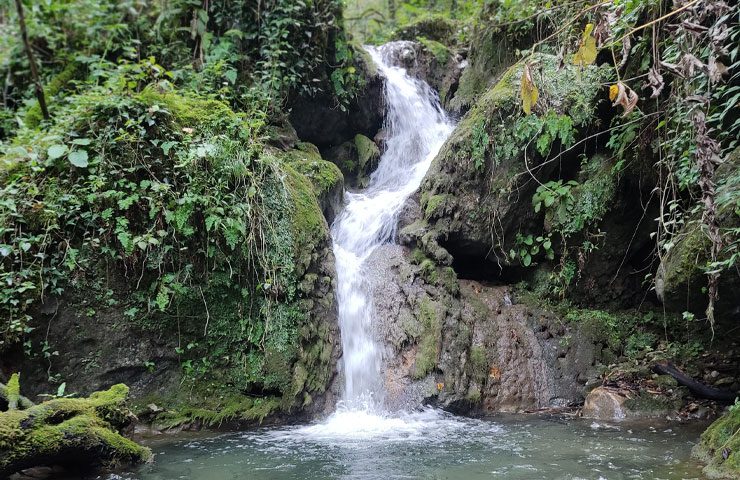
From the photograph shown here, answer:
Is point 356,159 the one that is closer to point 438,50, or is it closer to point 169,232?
point 438,50

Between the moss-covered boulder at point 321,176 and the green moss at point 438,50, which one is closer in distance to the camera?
the moss-covered boulder at point 321,176

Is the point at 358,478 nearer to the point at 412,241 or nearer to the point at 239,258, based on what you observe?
the point at 239,258

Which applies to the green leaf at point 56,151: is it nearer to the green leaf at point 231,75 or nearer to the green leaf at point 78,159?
the green leaf at point 78,159

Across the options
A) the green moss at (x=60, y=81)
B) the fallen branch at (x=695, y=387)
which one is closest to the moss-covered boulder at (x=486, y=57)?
the fallen branch at (x=695, y=387)

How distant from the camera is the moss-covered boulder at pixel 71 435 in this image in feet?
12.5

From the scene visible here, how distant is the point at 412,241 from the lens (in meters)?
8.51

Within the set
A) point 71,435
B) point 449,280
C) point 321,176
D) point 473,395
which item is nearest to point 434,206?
point 449,280

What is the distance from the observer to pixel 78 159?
5.80 meters

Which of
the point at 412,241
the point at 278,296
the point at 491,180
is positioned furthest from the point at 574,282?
the point at 278,296

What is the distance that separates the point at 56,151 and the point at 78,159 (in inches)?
10.0

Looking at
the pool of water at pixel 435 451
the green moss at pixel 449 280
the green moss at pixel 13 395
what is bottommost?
the pool of water at pixel 435 451

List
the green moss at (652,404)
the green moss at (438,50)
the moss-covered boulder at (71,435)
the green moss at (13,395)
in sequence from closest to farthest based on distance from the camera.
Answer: the moss-covered boulder at (71,435), the green moss at (13,395), the green moss at (652,404), the green moss at (438,50)

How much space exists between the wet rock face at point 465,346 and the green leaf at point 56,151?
4.61 metres

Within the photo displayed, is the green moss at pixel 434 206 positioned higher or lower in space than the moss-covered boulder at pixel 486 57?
lower
